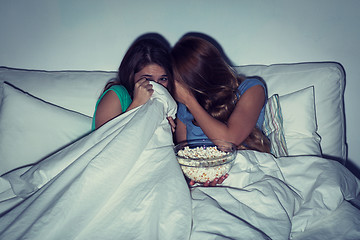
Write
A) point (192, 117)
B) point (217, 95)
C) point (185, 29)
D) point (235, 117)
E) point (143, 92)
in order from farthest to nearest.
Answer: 1. point (185, 29)
2. point (192, 117)
3. point (217, 95)
4. point (235, 117)
5. point (143, 92)

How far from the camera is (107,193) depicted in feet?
2.30

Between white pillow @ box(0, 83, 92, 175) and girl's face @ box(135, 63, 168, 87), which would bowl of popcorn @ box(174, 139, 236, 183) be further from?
white pillow @ box(0, 83, 92, 175)

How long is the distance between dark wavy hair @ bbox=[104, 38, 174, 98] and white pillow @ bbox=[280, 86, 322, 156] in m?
0.55

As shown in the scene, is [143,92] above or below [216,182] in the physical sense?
above

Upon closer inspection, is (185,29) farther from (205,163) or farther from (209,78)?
(205,163)

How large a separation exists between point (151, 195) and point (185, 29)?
3.65 ft

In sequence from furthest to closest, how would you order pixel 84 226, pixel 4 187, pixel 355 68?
pixel 355 68 < pixel 4 187 < pixel 84 226

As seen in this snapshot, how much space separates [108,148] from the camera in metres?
0.75

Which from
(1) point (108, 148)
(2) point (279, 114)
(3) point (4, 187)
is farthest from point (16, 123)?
(2) point (279, 114)

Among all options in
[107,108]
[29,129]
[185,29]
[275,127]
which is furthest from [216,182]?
[185,29]

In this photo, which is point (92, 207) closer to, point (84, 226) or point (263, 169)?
point (84, 226)

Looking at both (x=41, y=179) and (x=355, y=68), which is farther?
(x=355, y=68)

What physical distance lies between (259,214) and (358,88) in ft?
3.94

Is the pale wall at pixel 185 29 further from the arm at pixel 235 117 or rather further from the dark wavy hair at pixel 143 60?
the arm at pixel 235 117
